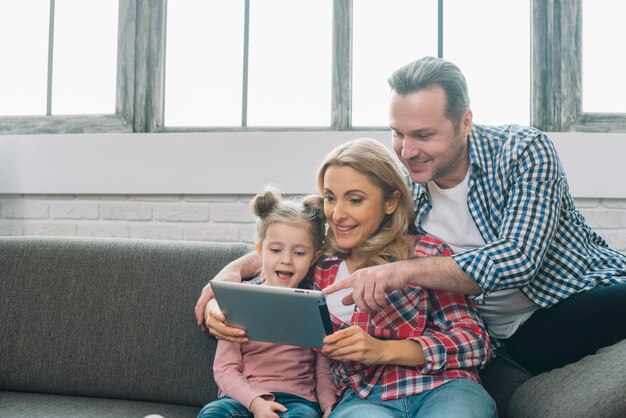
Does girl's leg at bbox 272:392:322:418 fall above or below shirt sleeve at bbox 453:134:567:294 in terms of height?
below

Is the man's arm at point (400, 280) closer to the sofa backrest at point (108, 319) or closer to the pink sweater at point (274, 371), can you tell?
the pink sweater at point (274, 371)

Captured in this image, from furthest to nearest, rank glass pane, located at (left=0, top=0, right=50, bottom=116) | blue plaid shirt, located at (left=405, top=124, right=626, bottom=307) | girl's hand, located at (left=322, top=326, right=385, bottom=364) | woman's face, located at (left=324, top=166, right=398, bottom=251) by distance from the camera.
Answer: glass pane, located at (left=0, top=0, right=50, bottom=116) < woman's face, located at (left=324, top=166, right=398, bottom=251) < blue plaid shirt, located at (left=405, top=124, right=626, bottom=307) < girl's hand, located at (left=322, top=326, right=385, bottom=364)

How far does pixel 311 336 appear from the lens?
1317 millimetres

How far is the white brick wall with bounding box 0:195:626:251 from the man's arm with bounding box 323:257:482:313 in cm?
113

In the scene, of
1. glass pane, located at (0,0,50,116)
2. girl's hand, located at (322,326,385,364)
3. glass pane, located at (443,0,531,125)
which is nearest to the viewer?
girl's hand, located at (322,326,385,364)

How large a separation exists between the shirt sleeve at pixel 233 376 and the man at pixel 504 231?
158 mm

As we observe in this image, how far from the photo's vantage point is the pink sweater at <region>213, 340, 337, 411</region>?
1490mm

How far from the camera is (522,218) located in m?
1.45

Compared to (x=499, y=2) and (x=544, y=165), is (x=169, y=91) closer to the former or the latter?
(x=499, y=2)

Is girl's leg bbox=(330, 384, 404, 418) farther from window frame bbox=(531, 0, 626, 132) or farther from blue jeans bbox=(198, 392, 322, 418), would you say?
window frame bbox=(531, 0, 626, 132)

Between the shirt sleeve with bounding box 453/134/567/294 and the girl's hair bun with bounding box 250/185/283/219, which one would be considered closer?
the shirt sleeve with bounding box 453/134/567/294

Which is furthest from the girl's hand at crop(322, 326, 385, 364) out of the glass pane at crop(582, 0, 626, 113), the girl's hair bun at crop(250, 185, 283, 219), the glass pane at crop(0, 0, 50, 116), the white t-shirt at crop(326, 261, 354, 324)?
the glass pane at crop(0, 0, 50, 116)

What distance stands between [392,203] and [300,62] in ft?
3.98

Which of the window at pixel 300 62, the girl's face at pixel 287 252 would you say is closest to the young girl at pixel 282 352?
the girl's face at pixel 287 252
